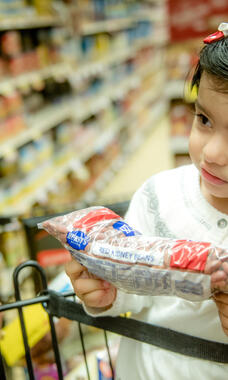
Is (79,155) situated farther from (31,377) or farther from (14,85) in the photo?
(31,377)

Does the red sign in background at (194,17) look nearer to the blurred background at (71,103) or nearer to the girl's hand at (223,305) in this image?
the blurred background at (71,103)

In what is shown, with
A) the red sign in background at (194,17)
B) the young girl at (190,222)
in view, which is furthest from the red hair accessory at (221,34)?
the red sign in background at (194,17)

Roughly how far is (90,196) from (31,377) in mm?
3068

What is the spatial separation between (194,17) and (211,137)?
2.69 meters

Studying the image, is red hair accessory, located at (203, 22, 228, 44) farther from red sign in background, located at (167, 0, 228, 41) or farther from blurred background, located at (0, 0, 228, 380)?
red sign in background, located at (167, 0, 228, 41)

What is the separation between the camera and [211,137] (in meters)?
0.76

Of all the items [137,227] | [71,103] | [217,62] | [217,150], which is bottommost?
[71,103]

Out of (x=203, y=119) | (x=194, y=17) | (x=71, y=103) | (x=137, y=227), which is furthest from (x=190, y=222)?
(x=71, y=103)

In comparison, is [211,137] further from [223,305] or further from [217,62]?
[223,305]

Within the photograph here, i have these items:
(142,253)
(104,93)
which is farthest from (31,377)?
(104,93)

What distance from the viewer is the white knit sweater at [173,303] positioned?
0.88 m

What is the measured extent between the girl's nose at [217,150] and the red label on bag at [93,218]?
207mm

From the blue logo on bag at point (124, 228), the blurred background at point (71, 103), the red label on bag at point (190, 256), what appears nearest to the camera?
the red label on bag at point (190, 256)

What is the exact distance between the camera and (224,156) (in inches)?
28.9
